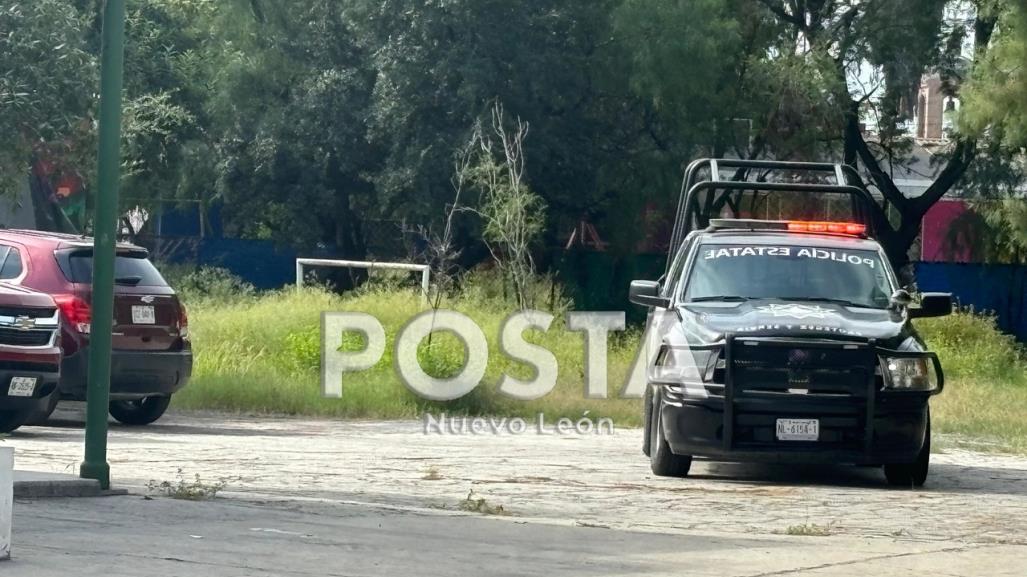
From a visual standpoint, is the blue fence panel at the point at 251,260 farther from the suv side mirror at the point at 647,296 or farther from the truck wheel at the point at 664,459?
the truck wheel at the point at 664,459

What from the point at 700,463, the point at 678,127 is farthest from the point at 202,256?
the point at 700,463

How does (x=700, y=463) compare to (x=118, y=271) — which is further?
(x=118, y=271)

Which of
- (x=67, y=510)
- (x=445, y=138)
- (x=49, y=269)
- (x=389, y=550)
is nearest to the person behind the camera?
(x=389, y=550)

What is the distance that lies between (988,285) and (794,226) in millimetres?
26524

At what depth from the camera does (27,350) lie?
14.4m

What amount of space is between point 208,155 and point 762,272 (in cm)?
2992

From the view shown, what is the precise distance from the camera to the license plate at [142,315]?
630 inches

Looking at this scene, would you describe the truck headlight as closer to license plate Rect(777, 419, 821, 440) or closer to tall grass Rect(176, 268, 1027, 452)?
license plate Rect(777, 419, 821, 440)

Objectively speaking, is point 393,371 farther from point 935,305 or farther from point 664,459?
point 935,305

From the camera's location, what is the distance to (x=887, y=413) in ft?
38.7

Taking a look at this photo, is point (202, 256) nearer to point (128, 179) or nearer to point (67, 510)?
point (128, 179)

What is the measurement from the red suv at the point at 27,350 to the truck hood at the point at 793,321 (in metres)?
→ 5.83

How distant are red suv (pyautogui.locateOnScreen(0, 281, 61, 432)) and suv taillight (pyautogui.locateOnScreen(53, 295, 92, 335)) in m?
0.78

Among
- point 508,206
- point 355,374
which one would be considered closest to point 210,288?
point 508,206
